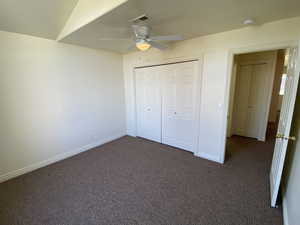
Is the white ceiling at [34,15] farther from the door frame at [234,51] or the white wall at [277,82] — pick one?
the white wall at [277,82]

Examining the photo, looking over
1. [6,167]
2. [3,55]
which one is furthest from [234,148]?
[3,55]

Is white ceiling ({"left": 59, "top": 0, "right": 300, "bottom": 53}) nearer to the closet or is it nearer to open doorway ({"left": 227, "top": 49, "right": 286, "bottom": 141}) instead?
the closet

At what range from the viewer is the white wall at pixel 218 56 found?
6.49 ft

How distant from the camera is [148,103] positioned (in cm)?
373

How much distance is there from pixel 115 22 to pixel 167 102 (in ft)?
6.47

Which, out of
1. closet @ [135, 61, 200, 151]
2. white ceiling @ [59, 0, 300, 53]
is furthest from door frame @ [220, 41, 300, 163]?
closet @ [135, 61, 200, 151]

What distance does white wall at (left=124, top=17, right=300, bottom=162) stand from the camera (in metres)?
1.98

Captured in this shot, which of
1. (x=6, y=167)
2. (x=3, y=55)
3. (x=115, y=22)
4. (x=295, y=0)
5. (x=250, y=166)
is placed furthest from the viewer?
(x=250, y=166)

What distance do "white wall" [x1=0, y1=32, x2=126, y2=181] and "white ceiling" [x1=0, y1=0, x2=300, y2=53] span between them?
380mm

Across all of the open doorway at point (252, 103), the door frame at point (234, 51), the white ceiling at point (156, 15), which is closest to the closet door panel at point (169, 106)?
the white ceiling at point (156, 15)

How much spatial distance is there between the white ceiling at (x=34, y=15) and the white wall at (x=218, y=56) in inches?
73.4

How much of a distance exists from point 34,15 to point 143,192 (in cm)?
304

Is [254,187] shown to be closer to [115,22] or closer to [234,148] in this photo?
[234,148]

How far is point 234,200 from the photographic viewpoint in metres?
1.83
